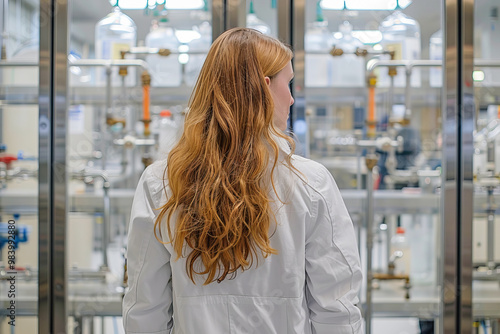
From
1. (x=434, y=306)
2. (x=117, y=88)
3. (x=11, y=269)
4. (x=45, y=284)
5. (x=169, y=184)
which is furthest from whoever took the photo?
(x=117, y=88)

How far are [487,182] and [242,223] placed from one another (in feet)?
4.46

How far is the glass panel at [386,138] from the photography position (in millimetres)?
1970

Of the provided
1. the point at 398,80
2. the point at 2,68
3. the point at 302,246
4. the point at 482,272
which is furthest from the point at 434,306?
the point at 2,68

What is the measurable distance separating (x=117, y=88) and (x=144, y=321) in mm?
1432

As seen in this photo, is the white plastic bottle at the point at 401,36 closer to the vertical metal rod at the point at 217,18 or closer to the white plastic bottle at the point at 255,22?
the white plastic bottle at the point at 255,22

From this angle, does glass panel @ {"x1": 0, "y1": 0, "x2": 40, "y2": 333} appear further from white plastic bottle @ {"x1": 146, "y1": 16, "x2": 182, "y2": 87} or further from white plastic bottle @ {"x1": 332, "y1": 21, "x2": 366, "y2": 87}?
white plastic bottle @ {"x1": 332, "y1": 21, "x2": 366, "y2": 87}

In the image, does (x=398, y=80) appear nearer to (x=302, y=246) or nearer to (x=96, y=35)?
(x=96, y=35)

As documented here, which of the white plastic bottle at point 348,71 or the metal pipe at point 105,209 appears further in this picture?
the white plastic bottle at point 348,71

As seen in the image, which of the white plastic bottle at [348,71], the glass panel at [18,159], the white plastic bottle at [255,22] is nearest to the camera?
the glass panel at [18,159]

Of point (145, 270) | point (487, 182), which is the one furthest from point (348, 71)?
point (145, 270)

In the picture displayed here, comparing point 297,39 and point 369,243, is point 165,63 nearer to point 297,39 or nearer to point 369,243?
point 297,39

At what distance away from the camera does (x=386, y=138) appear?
199 cm

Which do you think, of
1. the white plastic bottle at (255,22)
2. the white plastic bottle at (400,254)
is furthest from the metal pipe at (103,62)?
the white plastic bottle at (400,254)

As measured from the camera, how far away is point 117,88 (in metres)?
2.21
